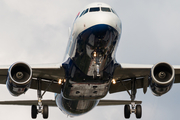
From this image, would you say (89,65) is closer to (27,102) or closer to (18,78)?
(18,78)

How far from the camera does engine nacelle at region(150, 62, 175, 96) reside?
25625 mm

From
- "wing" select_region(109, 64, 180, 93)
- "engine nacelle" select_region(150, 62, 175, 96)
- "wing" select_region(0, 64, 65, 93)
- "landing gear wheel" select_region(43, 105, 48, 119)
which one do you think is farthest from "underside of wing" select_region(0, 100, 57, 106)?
"engine nacelle" select_region(150, 62, 175, 96)

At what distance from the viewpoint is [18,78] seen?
24.9 m

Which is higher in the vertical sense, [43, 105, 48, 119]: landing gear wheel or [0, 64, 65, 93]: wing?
[0, 64, 65, 93]: wing

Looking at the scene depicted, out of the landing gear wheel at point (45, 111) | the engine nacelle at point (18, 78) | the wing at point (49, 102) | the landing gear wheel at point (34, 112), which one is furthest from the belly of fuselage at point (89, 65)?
the wing at point (49, 102)

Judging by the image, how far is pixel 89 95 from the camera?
1082 inches

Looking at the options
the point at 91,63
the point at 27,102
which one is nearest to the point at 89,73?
the point at 91,63

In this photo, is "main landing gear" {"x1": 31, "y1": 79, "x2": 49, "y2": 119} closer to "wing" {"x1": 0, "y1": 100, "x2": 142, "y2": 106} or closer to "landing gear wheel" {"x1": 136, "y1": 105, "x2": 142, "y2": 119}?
"wing" {"x1": 0, "y1": 100, "x2": 142, "y2": 106}

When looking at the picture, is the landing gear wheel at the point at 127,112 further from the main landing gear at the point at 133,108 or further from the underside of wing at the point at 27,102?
the underside of wing at the point at 27,102

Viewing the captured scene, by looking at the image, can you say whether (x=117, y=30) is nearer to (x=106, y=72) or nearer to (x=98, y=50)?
(x=98, y=50)

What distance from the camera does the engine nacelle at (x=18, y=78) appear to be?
24250 mm

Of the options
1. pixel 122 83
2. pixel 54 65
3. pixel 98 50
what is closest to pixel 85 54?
pixel 98 50

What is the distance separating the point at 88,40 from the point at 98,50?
37.5 inches

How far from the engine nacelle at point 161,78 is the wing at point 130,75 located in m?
1.50
